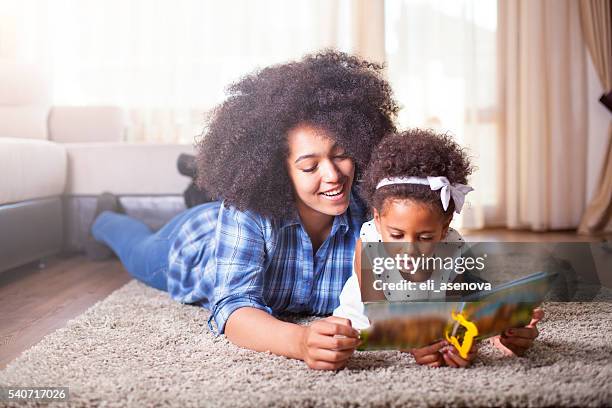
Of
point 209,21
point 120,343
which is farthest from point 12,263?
point 209,21

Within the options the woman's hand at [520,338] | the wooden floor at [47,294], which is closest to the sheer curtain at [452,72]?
the wooden floor at [47,294]

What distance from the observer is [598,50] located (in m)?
3.58

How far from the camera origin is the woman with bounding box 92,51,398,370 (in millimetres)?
1395

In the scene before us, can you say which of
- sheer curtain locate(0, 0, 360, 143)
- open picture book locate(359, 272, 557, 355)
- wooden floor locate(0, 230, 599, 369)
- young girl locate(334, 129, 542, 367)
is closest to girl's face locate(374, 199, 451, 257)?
young girl locate(334, 129, 542, 367)

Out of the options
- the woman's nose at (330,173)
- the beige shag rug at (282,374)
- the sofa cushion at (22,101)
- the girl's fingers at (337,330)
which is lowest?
the beige shag rug at (282,374)

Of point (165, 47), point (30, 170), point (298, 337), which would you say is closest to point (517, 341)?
point (298, 337)

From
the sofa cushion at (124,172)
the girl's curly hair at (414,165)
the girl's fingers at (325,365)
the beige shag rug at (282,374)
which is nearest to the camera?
the beige shag rug at (282,374)

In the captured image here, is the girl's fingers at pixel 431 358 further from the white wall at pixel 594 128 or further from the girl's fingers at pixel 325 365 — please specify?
the white wall at pixel 594 128

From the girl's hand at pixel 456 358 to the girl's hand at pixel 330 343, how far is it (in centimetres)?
17

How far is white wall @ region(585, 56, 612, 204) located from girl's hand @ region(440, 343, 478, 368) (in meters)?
2.85

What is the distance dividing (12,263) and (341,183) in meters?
1.35

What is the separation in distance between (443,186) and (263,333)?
1.42 feet

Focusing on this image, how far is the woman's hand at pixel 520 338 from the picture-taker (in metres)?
1.17

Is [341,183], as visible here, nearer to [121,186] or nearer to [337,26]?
[121,186]
